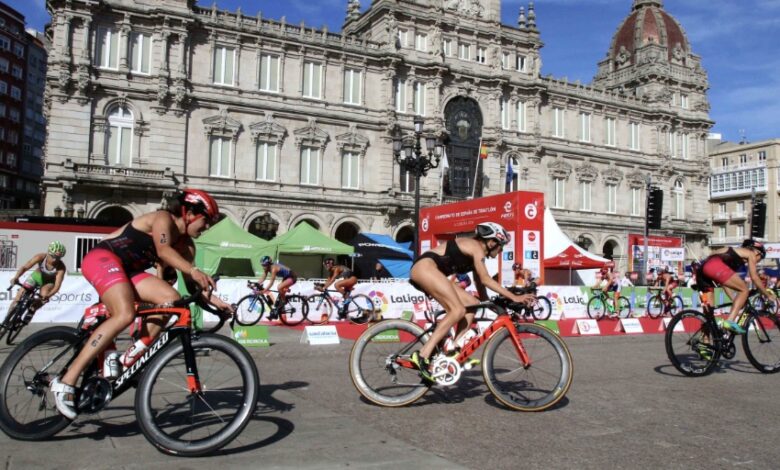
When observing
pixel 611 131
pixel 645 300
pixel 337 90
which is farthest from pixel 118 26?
pixel 611 131

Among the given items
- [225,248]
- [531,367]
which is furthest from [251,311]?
[531,367]

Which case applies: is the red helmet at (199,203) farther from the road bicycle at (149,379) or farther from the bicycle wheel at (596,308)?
the bicycle wheel at (596,308)

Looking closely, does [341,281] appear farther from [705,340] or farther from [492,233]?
[492,233]

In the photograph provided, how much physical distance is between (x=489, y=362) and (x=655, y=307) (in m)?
18.8

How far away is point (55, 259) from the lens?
1171cm

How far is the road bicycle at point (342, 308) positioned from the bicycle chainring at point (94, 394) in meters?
13.1

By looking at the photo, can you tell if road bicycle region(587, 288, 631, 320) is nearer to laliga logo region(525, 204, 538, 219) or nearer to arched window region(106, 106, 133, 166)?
laliga logo region(525, 204, 538, 219)

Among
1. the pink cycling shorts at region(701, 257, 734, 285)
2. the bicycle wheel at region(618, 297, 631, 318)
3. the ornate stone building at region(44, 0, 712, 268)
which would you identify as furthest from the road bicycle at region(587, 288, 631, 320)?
the pink cycling shorts at region(701, 257, 734, 285)

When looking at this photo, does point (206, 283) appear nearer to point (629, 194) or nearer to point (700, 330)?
point (700, 330)

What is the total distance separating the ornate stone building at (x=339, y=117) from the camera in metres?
33.2

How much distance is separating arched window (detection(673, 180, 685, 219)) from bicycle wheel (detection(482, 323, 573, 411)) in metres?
52.9

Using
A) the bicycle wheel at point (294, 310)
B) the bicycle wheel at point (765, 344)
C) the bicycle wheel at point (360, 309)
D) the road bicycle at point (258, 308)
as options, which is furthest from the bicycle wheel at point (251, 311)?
the bicycle wheel at point (765, 344)

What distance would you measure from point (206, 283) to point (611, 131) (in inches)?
2012

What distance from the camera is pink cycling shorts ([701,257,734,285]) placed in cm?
938
